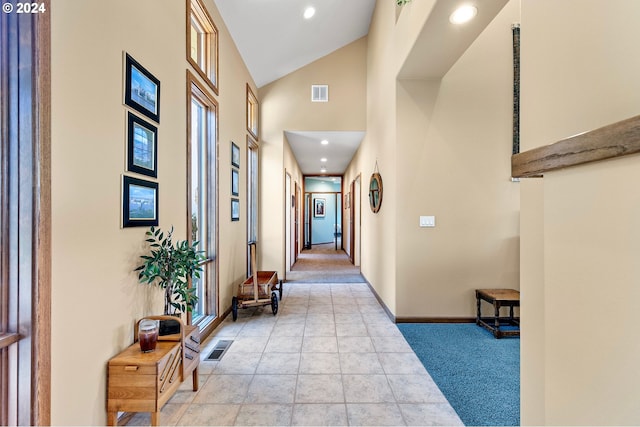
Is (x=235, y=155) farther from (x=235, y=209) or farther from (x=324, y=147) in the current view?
(x=324, y=147)

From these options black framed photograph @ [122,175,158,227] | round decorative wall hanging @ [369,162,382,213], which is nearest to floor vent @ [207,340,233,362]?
black framed photograph @ [122,175,158,227]

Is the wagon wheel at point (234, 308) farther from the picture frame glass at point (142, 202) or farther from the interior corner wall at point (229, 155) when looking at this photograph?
the picture frame glass at point (142, 202)

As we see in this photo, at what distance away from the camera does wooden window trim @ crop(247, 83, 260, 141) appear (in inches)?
186

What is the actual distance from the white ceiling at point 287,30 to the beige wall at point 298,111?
0.56ft

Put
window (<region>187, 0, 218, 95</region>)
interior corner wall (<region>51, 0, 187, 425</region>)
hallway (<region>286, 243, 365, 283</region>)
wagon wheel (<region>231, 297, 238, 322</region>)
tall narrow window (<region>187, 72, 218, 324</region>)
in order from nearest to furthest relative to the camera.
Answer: interior corner wall (<region>51, 0, 187, 425</region>) → window (<region>187, 0, 218, 95</region>) → tall narrow window (<region>187, 72, 218, 324</region>) → wagon wheel (<region>231, 297, 238, 322</region>) → hallway (<region>286, 243, 365, 283</region>)

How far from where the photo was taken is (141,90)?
1.92 m

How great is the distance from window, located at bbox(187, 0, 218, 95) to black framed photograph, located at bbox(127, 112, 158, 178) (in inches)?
44.0

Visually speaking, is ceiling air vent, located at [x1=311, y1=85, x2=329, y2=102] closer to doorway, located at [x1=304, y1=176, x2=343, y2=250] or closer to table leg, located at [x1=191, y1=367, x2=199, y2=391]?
table leg, located at [x1=191, y1=367, x2=199, y2=391]

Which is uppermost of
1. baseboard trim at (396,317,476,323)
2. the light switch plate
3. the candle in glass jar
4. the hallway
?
the light switch plate

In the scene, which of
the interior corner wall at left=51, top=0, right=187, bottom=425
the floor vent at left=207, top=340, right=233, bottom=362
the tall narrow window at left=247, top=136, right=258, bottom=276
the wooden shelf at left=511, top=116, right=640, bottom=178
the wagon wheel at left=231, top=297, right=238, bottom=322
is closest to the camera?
the wooden shelf at left=511, top=116, right=640, bottom=178

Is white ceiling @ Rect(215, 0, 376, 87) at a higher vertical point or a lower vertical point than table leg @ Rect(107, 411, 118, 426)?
higher

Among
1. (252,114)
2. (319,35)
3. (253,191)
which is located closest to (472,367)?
(253,191)

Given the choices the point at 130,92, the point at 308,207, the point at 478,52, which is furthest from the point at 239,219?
the point at 308,207

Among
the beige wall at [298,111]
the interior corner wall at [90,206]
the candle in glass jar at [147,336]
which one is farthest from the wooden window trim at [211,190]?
the beige wall at [298,111]
